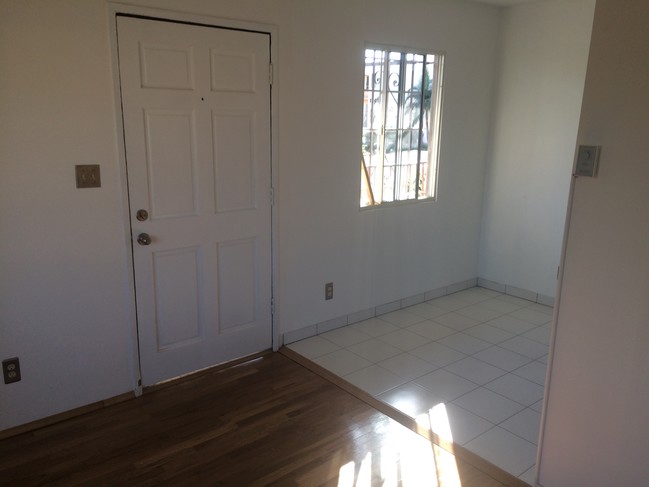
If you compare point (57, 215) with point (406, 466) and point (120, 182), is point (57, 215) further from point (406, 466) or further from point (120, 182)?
point (406, 466)

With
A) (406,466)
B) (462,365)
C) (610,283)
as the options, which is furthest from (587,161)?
(462,365)

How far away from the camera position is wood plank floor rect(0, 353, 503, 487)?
226 centimetres

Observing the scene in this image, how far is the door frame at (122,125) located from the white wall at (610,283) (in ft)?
5.99

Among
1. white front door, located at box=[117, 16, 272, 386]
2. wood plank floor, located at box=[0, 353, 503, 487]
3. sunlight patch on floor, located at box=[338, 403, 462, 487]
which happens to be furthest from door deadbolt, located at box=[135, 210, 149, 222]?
sunlight patch on floor, located at box=[338, 403, 462, 487]

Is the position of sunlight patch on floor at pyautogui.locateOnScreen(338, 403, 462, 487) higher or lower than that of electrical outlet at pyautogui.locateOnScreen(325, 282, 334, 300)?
lower

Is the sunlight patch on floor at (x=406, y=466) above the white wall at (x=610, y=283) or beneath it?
beneath

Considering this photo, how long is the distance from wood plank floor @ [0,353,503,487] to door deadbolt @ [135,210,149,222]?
0.99m

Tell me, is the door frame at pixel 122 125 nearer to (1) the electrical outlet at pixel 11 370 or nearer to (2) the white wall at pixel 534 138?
(1) the electrical outlet at pixel 11 370

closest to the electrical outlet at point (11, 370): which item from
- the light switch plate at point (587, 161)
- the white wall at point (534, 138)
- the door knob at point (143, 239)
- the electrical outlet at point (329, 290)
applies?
the door knob at point (143, 239)

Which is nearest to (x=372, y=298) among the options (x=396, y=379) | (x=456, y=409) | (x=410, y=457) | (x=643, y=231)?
(x=396, y=379)

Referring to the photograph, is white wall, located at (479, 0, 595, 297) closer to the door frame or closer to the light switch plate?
the door frame

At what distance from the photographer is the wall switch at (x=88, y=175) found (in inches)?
98.3

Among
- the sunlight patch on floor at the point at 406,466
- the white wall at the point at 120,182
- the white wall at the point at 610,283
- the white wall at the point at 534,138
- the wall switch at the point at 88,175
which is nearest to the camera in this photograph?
the white wall at the point at 610,283

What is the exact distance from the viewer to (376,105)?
3805 mm
